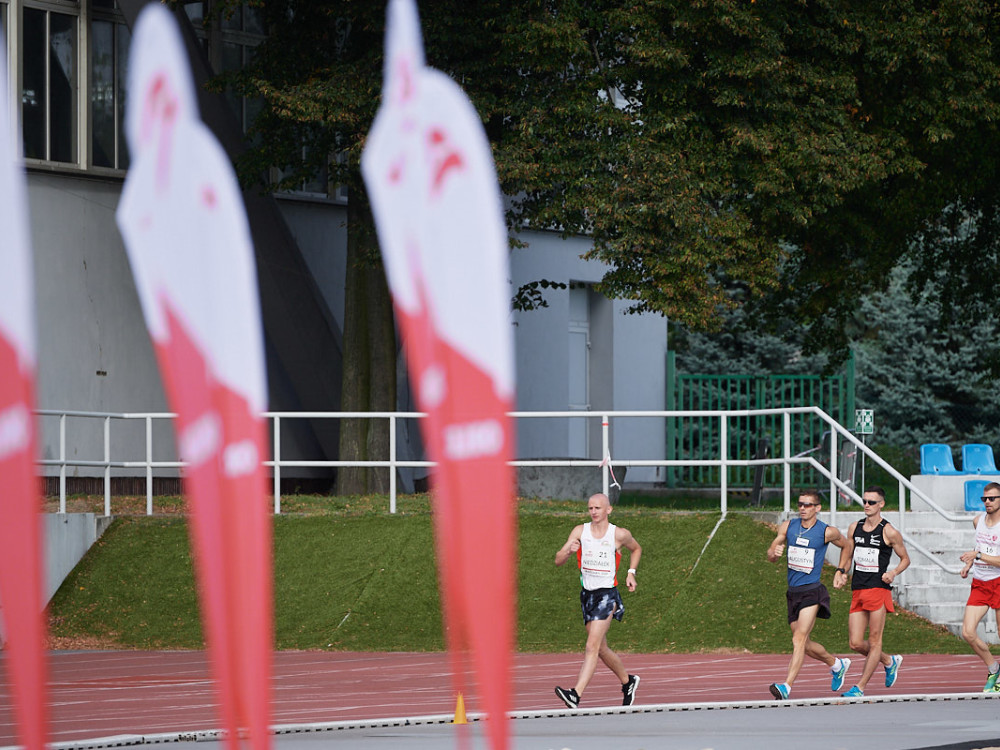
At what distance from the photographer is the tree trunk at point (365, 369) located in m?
24.8

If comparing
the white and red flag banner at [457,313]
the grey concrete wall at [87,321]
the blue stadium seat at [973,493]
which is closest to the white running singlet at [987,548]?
the blue stadium seat at [973,493]

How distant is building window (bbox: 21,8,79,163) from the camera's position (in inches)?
974

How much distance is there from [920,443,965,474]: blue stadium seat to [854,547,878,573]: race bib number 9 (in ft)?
31.6

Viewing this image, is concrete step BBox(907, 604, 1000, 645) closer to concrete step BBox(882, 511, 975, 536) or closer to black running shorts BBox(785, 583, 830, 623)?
concrete step BBox(882, 511, 975, 536)

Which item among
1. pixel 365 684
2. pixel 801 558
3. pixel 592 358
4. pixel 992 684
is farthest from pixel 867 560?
pixel 592 358

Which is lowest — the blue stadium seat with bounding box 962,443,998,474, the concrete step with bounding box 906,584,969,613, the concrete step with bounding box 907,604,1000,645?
the concrete step with bounding box 907,604,1000,645

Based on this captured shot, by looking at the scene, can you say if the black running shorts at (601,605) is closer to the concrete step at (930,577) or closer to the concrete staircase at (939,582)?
the concrete staircase at (939,582)

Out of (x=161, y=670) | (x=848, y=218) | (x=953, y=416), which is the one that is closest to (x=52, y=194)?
(x=161, y=670)

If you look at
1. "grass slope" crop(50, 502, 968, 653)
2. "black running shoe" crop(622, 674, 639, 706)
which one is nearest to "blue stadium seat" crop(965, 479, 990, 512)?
"grass slope" crop(50, 502, 968, 653)

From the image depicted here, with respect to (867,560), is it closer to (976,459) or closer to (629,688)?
(629,688)

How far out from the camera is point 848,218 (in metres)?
27.2

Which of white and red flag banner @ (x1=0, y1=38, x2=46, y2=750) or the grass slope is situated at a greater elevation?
white and red flag banner @ (x1=0, y1=38, x2=46, y2=750)

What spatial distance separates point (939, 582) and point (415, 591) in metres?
6.44

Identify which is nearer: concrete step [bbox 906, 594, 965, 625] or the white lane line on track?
the white lane line on track
